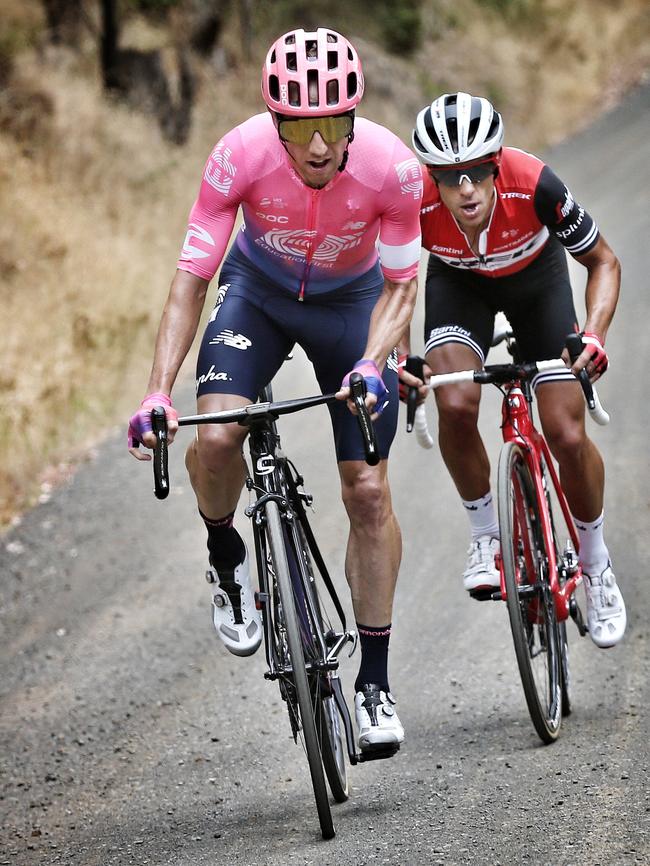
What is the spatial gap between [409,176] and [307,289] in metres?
0.59

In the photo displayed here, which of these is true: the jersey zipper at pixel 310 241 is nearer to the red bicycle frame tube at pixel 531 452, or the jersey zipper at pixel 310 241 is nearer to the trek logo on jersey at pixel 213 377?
the trek logo on jersey at pixel 213 377

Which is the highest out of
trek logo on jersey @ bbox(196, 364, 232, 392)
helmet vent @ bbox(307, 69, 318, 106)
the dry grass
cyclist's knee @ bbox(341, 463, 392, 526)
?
the dry grass

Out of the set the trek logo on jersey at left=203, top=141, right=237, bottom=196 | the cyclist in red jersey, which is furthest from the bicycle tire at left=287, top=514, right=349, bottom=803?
the trek logo on jersey at left=203, top=141, right=237, bottom=196

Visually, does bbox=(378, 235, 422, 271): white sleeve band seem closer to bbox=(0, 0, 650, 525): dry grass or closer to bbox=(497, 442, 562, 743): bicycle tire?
bbox=(497, 442, 562, 743): bicycle tire

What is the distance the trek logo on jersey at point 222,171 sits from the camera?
3947 mm

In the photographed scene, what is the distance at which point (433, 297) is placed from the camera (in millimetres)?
5133

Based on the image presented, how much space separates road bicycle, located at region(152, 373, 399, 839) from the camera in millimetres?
3617

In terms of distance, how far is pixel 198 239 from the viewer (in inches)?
157

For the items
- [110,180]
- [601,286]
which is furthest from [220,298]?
[110,180]

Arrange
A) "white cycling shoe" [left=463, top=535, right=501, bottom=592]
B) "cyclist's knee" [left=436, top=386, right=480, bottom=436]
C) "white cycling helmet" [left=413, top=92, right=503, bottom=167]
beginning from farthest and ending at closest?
"white cycling shoe" [left=463, top=535, right=501, bottom=592], "cyclist's knee" [left=436, top=386, right=480, bottom=436], "white cycling helmet" [left=413, top=92, right=503, bottom=167]

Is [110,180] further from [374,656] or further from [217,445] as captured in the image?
[374,656]

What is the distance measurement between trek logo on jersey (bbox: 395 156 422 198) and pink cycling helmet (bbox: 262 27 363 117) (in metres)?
0.31

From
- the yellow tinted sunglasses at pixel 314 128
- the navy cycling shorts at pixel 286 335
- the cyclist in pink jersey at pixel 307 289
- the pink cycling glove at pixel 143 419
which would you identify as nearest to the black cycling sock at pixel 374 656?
the cyclist in pink jersey at pixel 307 289

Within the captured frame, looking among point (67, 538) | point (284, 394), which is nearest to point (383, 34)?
point (284, 394)
